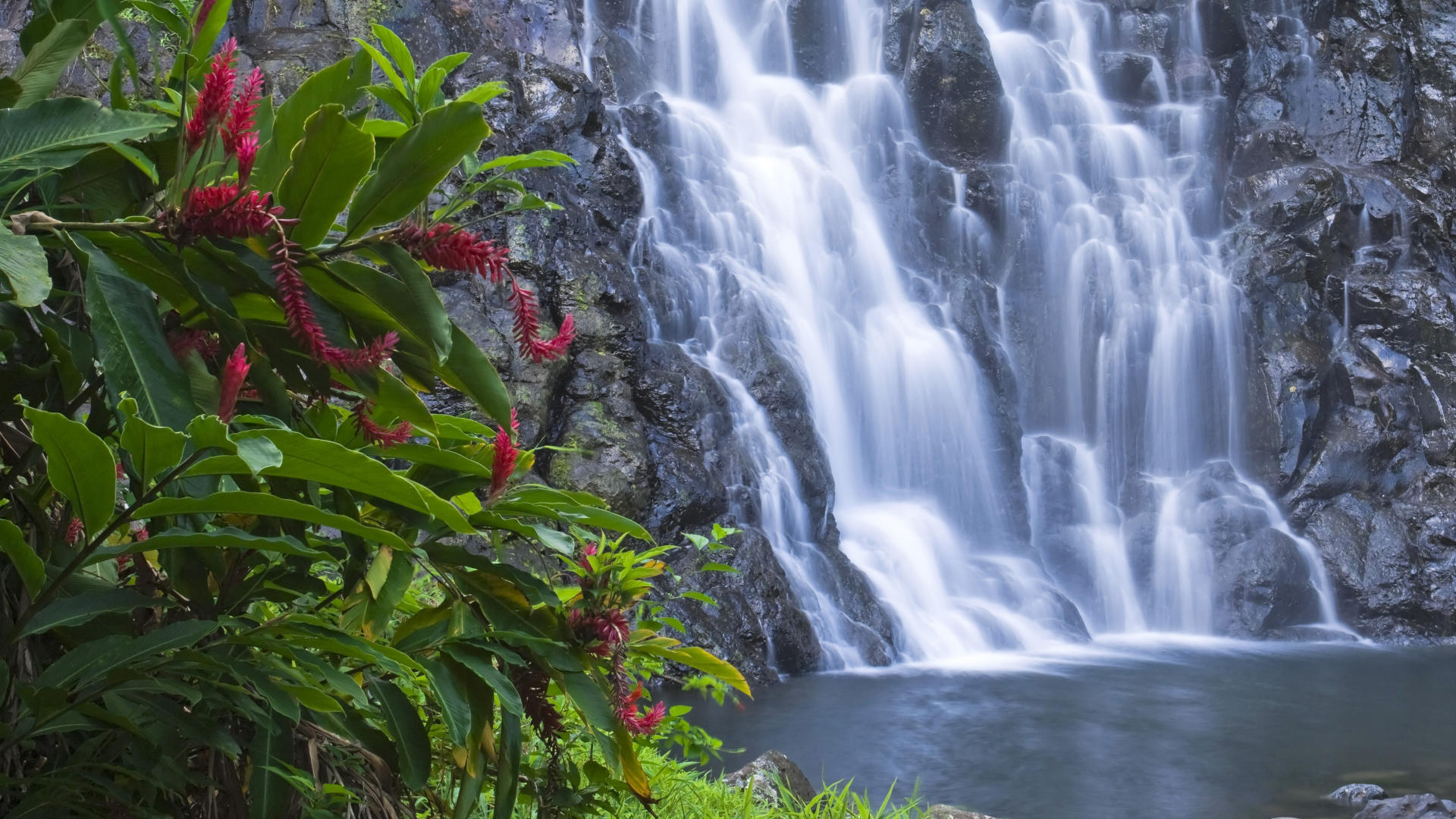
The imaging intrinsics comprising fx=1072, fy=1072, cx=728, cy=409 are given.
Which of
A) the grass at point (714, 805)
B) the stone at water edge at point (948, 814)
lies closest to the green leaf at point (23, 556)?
the grass at point (714, 805)

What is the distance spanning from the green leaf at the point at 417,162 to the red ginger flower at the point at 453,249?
30mm

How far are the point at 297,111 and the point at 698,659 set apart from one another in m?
1.04

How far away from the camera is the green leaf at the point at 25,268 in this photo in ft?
3.28

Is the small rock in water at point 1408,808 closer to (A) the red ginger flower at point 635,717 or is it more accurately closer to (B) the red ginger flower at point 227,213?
(A) the red ginger flower at point 635,717

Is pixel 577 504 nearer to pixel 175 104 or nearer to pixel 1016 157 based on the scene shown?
pixel 175 104

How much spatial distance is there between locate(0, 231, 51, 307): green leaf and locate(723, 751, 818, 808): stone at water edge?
326cm

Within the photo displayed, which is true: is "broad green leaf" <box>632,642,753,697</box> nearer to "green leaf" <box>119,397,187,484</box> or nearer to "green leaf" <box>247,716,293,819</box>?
"green leaf" <box>247,716,293,819</box>

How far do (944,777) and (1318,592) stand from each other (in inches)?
387

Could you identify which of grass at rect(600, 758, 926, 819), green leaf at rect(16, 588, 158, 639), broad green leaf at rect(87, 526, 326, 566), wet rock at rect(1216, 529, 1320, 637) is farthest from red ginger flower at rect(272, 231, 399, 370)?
wet rock at rect(1216, 529, 1320, 637)

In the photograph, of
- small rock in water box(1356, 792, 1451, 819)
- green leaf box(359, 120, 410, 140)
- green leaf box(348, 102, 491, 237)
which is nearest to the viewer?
green leaf box(348, 102, 491, 237)

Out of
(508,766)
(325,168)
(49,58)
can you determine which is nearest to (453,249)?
(325,168)

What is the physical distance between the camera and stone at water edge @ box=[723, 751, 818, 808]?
161 inches

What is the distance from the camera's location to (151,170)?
4.35 feet

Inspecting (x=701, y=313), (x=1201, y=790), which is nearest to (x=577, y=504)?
(x=1201, y=790)
